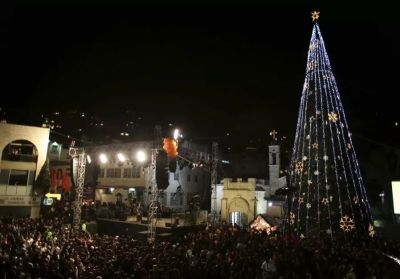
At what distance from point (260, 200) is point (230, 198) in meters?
3.05

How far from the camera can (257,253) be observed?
48.2ft

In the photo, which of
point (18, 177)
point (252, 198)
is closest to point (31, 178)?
point (18, 177)

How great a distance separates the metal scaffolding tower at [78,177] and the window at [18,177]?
747 centimetres

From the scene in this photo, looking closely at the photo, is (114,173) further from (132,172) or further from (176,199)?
(176,199)

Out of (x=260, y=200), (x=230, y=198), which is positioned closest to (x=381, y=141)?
(x=260, y=200)

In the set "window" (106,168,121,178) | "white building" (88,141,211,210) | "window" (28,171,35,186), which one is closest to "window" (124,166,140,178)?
"white building" (88,141,211,210)

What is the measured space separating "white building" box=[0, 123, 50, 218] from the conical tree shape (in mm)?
22876

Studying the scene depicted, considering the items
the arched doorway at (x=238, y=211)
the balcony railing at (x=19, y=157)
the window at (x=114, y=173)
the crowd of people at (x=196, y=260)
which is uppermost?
the balcony railing at (x=19, y=157)

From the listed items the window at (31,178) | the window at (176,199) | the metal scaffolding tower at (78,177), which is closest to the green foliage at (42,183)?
the window at (31,178)

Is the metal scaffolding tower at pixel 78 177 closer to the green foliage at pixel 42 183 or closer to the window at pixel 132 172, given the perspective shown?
the green foliage at pixel 42 183

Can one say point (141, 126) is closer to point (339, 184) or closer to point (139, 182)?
point (139, 182)

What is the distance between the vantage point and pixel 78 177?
24.5m

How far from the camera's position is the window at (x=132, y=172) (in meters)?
37.7

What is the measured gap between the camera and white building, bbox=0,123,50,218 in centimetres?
2825
